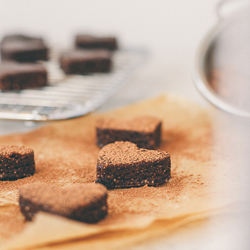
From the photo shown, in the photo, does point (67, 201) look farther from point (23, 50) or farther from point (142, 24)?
point (142, 24)

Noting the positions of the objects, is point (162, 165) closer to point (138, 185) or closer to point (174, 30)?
point (138, 185)

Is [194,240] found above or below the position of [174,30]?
below

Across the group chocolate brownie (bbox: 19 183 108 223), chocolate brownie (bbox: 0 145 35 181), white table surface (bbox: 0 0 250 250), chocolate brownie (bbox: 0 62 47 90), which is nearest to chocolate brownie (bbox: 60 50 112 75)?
chocolate brownie (bbox: 0 62 47 90)

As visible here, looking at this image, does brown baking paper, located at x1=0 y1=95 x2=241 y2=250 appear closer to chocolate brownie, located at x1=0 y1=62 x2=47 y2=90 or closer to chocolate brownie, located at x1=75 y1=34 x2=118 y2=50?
chocolate brownie, located at x1=0 y1=62 x2=47 y2=90

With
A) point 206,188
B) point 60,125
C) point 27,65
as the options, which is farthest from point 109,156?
point 27,65

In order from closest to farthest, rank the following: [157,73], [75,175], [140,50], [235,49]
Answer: [75,175] < [235,49] < [140,50] < [157,73]

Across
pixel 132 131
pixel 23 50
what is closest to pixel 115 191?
pixel 132 131

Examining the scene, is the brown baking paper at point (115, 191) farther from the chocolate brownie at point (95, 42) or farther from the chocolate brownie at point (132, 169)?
the chocolate brownie at point (95, 42)
